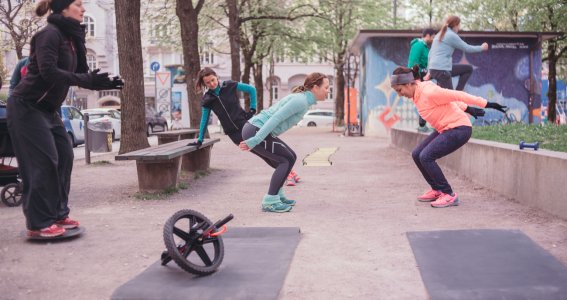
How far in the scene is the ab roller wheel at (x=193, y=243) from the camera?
4.43 metres

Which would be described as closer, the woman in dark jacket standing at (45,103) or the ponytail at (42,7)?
the woman in dark jacket standing at (45,103)

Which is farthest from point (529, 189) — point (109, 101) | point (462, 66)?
point (109, 101)

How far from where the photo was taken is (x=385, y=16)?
36.1 meters

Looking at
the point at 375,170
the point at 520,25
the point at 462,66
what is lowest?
the point at 375,170

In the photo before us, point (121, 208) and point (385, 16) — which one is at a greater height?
point (385, 16)

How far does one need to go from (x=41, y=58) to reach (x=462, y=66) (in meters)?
7.79

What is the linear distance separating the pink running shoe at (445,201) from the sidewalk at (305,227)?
117mm

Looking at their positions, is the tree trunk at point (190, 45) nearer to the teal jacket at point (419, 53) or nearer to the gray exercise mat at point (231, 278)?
the teal jacket at point (419, 53)

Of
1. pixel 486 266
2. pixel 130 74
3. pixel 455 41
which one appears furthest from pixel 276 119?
pixel 130 74

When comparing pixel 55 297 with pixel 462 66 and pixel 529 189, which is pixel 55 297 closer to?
pixel 529 189

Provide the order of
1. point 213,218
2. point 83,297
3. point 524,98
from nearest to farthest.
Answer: point 83,297 < point 213,218 < point 524,98

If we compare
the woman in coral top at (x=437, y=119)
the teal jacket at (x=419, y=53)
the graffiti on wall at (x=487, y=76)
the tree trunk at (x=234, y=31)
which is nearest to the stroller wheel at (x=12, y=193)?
the woman in coral top at (x=437, y=119)

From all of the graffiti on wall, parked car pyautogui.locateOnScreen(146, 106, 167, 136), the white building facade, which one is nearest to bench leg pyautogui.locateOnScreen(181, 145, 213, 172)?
the graffiti on wall

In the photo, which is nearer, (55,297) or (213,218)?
(55,297)
